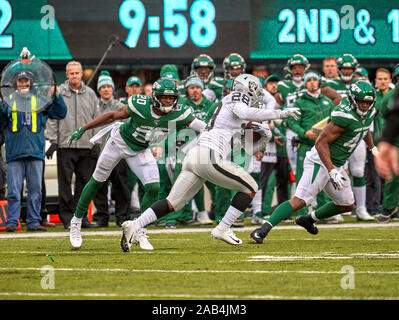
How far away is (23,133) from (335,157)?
3.97 m

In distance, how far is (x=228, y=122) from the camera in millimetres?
9102

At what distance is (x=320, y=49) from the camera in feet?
49.1

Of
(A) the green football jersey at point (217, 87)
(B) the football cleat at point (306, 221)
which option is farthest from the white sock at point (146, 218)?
(A) the green football jersey at point (217, 87)

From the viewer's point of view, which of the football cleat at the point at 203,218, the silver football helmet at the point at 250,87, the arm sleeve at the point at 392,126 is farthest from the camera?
the football cleat at the point at 203,218

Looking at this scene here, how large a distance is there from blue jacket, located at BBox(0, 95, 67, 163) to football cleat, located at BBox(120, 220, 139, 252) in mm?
3525

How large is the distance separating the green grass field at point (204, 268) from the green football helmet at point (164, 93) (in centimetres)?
126

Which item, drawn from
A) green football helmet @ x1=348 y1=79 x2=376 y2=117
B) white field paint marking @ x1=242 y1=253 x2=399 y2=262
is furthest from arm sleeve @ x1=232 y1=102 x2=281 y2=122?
white field paint marking @ x1=242 y1=253 x2=399 y2=262

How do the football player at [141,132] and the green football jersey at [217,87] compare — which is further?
the green football jersey at [217,87]

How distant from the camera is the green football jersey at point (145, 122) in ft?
29.3
